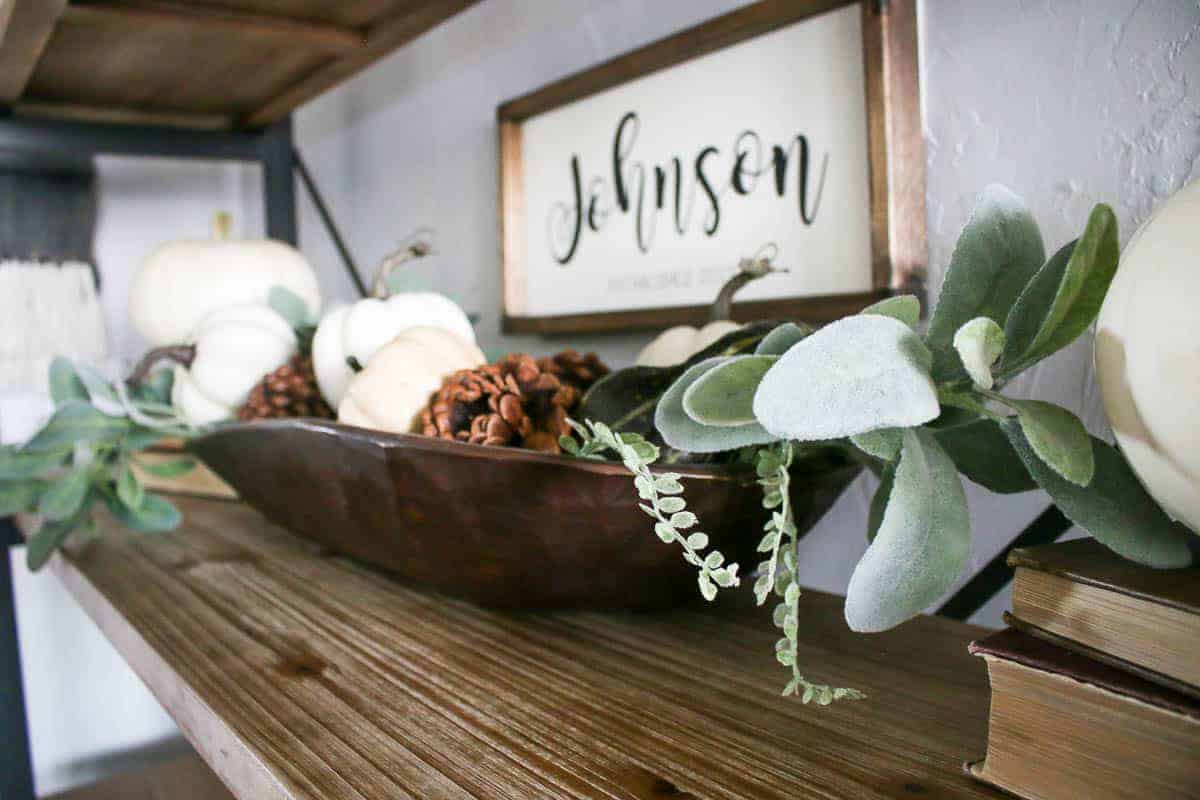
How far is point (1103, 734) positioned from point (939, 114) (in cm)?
33

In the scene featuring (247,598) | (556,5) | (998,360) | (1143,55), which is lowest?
(247,598)

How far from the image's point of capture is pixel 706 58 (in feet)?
1.87

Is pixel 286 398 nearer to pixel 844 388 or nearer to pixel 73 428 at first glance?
pixel 73 428

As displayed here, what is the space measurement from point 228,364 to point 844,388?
0.50 m

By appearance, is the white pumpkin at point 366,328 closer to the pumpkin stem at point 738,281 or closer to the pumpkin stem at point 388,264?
→ the pumpkin stem at point 388,264

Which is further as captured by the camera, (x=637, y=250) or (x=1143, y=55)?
(x=637, y=250)

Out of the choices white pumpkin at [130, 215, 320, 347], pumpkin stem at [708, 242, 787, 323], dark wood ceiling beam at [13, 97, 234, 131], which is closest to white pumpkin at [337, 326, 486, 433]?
pumpkin stem at [708, 242, 787, 323]

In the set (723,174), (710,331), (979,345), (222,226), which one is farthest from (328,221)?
(979,345)

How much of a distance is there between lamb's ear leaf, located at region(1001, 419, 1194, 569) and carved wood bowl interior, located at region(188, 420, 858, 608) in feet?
0.37

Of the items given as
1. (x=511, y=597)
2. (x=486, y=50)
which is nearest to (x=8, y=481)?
(x=511, y=597)

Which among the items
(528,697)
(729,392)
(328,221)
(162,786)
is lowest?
(162,786)

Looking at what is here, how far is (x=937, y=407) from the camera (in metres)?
0.21

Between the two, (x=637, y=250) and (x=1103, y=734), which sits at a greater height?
(x=637, y=250)

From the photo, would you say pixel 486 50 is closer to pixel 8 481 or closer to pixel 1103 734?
pixel 8 481
